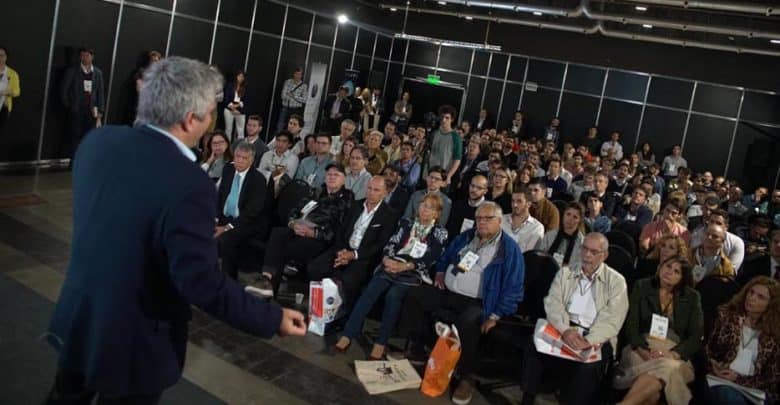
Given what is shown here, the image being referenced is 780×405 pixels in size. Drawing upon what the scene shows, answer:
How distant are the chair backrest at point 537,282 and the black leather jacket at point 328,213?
1.53 m

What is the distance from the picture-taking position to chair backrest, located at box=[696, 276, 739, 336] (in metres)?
3.93

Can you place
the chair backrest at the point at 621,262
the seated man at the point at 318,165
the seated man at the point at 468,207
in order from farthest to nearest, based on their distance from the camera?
the seated man at the point at 318,165 → the seated man at the point at 468,207 → the chair backrest at the point at 621,262

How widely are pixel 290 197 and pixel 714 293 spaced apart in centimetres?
334

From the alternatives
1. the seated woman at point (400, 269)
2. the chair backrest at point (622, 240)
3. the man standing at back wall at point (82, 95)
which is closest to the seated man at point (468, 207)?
the seated woman at point (400, 269)

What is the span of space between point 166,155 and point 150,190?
95mm

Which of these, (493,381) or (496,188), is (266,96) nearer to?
(496,188)

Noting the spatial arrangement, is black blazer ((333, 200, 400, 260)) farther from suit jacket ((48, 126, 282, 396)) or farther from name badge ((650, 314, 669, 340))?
suit jacket ((48, 126, 282, 396))

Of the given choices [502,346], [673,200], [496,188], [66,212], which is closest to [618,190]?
[673,200]

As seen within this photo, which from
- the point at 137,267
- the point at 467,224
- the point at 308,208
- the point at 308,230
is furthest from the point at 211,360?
the point at 467,224

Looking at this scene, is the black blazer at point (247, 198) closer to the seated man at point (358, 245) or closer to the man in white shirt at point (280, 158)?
the seated man at point (358, 245)

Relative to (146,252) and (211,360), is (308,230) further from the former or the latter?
(146,252)

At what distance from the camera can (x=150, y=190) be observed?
55.4 inches

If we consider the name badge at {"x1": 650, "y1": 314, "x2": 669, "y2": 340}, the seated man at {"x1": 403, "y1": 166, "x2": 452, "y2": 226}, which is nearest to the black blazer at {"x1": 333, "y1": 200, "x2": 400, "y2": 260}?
the seated man at {"x1": 403, "y1": 166, "x2": 452, "y2": 226}

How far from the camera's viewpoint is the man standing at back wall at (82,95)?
743 cm
